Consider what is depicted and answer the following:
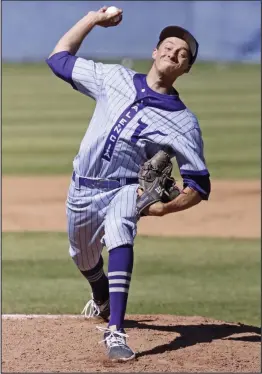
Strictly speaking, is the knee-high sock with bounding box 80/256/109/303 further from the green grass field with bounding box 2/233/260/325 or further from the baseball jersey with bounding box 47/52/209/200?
the green grass field with bounding box 2/233/260/325

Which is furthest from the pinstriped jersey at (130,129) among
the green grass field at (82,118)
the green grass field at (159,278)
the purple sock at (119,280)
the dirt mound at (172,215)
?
the green grass field at (82,118)

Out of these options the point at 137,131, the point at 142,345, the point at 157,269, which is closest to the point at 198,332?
the point at 142,345

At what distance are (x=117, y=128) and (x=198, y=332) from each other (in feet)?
4.49

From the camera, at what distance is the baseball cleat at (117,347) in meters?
4.12

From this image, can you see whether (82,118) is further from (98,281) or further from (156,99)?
(156,99)

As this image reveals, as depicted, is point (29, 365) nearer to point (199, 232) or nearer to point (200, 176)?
point (200, 176)

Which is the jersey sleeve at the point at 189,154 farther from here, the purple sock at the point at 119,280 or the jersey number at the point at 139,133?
the purple sock at the point at 119,280

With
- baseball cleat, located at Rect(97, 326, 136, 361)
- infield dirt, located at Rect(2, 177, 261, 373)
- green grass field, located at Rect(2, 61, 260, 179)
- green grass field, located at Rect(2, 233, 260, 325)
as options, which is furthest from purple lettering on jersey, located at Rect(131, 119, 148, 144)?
green grass field, located at Rect(2, 61, 260, 179)

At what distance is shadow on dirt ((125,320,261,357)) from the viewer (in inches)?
181

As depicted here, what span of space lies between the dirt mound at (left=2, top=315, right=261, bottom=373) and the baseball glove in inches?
28.6

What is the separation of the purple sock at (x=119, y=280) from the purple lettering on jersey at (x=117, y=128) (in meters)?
0.47

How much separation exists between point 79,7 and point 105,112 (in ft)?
71.3

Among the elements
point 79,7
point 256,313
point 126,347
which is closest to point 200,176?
point 126,347

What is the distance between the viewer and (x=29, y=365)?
4.12 m
